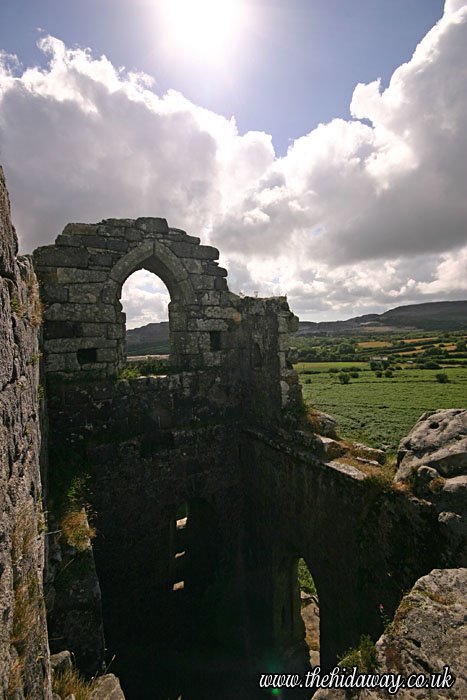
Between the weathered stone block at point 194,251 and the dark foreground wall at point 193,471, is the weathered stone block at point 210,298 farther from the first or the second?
the weathered stone block at point 194,251

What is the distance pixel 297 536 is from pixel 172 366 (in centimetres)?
421

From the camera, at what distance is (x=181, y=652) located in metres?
7.96

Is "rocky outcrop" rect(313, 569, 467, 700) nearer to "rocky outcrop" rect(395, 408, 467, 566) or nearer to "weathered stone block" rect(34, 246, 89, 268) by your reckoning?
"rocky outcrop" rect(395, 408, 467, 566)

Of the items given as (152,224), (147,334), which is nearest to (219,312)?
(152,224)

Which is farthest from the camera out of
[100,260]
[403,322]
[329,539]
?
[403,322]

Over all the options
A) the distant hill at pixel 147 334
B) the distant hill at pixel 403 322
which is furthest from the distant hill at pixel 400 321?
the distant hill at pixel 147 334

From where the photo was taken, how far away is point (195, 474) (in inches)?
327

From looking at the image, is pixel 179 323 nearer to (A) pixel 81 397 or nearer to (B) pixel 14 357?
(A) pixel 81 397

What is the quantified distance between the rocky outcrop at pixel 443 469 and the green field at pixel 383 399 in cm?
312

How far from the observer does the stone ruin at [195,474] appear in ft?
21.8

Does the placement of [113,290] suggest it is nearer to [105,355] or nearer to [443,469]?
[105,355]

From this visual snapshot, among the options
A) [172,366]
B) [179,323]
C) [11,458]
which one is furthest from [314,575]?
[11,458]

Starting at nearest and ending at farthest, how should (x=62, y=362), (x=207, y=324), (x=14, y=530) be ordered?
1. (x=14, y=530)
2. (x=62, y=362)
3. (x=207, y=324)

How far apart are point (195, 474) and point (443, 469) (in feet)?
16.8
